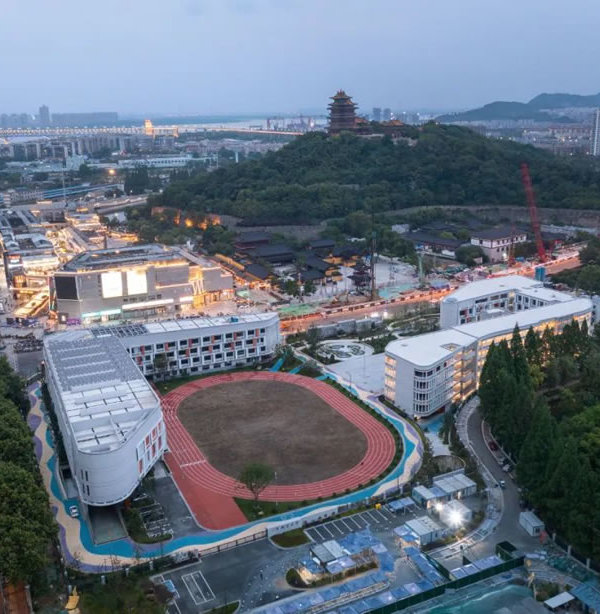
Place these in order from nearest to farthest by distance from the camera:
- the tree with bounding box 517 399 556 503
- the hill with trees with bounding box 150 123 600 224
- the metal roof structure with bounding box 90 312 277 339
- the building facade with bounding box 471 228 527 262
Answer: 1. the tree with bounding box 517 399 556 503
2. the metal roof structure with bounding box 90 312 277 339
3. the building facade with bounding box 471 228 527 262
4. the hill with trees with bounding box 150 123 600 224

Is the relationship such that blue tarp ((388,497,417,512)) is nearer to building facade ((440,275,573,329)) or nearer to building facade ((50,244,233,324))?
building facade ((440,275,573,329))

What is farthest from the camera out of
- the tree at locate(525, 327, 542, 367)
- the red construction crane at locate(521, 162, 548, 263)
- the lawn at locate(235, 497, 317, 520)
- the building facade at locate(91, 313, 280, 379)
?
the red construction crane at locate(521, 162, 548, 263)

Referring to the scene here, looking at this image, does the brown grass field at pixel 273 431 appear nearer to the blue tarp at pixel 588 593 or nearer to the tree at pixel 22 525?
the tree at pixel 22 525

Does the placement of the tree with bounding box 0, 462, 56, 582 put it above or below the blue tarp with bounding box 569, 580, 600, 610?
above

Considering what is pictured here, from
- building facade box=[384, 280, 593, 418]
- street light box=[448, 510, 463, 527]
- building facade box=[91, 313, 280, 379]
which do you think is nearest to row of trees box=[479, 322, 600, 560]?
building facade box=[384, 280, 593, 418]

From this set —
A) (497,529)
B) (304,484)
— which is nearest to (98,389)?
(304,484)

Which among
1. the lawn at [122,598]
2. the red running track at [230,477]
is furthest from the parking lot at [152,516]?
the lawn at [122,598]
